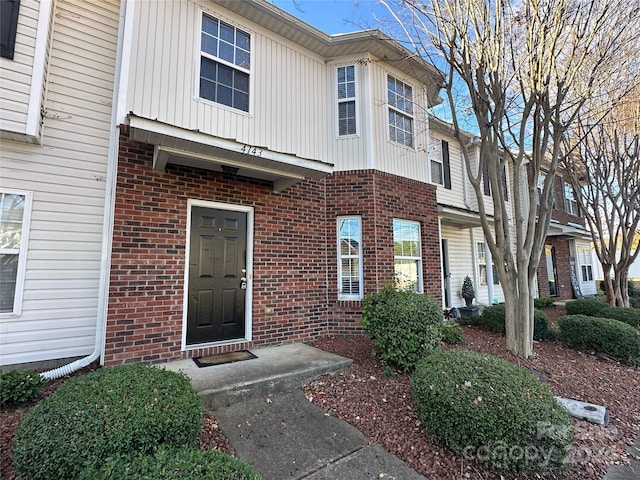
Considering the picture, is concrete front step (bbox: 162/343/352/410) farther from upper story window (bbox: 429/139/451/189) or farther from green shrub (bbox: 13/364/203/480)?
upper story window (bbox: 429/139/451/189)

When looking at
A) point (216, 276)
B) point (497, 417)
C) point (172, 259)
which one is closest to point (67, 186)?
point (172, 259)

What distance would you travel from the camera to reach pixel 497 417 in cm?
242

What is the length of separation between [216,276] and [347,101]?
4470 mm

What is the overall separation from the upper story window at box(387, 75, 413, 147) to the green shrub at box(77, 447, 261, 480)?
652cm

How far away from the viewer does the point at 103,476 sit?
1.63 meters

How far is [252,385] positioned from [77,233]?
11.1ft

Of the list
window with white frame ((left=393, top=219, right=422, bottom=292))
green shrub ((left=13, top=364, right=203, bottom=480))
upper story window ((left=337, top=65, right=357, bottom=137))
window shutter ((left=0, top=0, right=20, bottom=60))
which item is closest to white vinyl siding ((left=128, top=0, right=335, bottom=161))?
upper story window ((left=337, top=65, right=357, bottom=137))

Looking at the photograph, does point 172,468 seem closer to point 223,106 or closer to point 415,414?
point 415,414

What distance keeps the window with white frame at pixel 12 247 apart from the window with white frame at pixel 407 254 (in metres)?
5.93

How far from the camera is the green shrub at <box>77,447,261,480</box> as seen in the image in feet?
5.22

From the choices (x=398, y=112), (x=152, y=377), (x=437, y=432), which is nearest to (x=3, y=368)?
(x=152, y=377)

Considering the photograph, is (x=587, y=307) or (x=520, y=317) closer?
(x=520, y=317)

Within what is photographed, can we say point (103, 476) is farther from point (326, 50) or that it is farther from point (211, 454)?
point (326, 50)

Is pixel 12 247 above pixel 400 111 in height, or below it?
below
